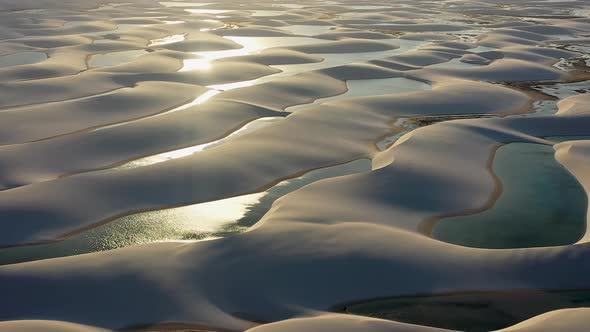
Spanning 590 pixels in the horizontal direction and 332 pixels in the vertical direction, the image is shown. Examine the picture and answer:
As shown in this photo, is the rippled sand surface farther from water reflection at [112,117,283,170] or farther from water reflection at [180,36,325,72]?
water reflection at [180,36,325,72]

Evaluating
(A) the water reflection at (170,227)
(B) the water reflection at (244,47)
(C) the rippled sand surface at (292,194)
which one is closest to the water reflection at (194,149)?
(C) the rippled sand surface at (292,194)

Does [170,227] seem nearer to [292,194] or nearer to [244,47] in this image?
[292,194]

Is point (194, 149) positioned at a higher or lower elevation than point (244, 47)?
lower

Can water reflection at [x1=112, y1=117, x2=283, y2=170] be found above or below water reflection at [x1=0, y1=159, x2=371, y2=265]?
above

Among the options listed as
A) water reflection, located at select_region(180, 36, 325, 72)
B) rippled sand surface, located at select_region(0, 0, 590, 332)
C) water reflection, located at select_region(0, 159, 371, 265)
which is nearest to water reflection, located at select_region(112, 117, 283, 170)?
rippled sand surface, located at select_region(0, 0, 590, 332)

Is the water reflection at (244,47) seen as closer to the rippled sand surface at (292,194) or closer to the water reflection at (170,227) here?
the rippled sand surface at (292,194)

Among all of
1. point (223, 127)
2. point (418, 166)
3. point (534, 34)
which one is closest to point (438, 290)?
point (418, 166)

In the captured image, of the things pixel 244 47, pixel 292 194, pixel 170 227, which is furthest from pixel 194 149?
pixel 244 47

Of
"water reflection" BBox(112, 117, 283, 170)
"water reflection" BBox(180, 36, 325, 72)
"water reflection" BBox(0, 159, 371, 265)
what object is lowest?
"water reflection" BBox(0, 159, 371, 265)
